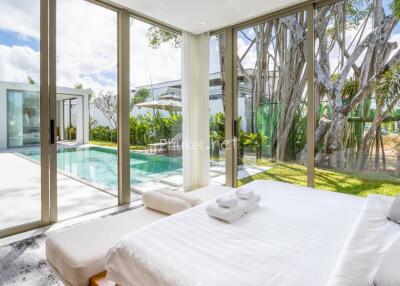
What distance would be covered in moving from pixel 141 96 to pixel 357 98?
3.02 meters

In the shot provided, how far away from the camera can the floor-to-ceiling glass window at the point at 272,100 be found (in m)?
3.62

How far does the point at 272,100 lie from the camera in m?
3.89

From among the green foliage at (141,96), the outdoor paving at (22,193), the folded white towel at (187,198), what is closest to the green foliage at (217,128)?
the green foliage at (141,96)

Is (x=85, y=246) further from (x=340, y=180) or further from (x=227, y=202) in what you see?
(x=340, y=180)

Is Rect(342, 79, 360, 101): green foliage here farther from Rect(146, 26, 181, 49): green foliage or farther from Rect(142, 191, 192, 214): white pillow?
Rect(146, 26, 181, 49): green foliage

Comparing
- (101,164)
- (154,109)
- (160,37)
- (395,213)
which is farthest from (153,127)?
(395,213)

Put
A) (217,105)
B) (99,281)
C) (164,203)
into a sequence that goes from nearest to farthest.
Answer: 1. (99,281)
2. (164,203)
3. (217,105)

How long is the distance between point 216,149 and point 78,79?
2491 mm

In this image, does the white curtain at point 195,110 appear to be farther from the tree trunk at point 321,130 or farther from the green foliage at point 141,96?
the tree trunk at point 321,130

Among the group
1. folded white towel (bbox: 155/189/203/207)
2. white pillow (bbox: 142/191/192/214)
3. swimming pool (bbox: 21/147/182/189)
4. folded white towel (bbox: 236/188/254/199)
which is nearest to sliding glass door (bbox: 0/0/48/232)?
swimming pool (bbox: 21/147/182/189)

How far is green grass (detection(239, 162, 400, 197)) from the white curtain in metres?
1.22

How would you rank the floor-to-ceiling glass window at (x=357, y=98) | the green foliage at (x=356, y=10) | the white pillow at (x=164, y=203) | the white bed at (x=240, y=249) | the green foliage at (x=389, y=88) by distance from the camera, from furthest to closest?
1. the green foliage at (x=356, y=10)
2. the floor-to-ceiling glass window at (x=357, y=98)
3. the green foliage at (x=389, y=88)
4. the white pillow at (x=164, y=203)
5. the white bed at (x=240, y=249)

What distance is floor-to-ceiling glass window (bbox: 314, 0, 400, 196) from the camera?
2.98 meters

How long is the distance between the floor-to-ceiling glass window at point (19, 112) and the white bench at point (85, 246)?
1.32 m
